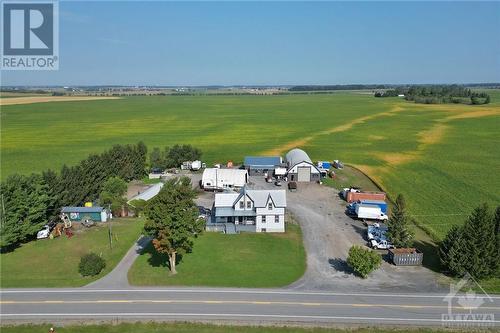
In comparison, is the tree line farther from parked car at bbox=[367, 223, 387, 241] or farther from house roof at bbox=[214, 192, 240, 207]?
parked car at bbox=[367, 223, 387, 241]

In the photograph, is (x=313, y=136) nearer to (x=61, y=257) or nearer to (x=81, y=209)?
(x=81, y=209)

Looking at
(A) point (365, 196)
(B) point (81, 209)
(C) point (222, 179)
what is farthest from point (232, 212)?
(A) point (365, 196)

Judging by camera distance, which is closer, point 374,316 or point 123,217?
point 374,316

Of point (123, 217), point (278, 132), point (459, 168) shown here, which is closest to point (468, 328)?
point (123, 217)

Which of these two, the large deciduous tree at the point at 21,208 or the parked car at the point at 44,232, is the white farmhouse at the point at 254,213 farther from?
the large deciduous tree at the point at 21,208

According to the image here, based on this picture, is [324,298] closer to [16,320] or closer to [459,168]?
[16,320]

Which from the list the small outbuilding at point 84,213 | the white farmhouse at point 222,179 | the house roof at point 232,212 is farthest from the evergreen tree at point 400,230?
the small outbuilding at point 84,213
